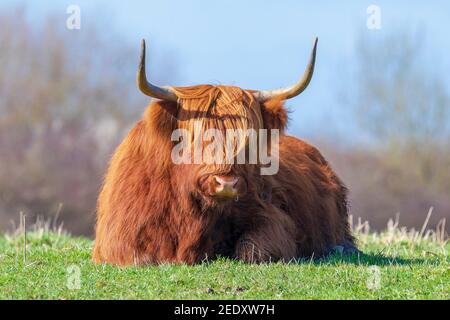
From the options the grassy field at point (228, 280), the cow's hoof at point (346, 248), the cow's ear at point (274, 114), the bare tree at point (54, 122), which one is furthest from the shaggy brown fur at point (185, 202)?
the bare tree at point (54, 122)

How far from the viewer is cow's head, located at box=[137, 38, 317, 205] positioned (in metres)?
7.38

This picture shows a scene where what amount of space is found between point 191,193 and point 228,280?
1.16 metres

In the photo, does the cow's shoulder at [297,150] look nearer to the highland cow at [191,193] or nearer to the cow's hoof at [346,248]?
the cow's hoof at [346,248]

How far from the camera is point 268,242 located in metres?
7.96

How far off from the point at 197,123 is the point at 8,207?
80.8 ft

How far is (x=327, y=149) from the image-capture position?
31.4m

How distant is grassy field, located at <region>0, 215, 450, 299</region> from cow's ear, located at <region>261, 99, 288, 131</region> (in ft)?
3.92

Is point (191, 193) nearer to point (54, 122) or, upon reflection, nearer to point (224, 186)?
point (224, 186)

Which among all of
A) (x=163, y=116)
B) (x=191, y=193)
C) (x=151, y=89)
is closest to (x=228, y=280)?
(x=191, y=193)

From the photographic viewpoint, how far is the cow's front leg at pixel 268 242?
25.6 feet

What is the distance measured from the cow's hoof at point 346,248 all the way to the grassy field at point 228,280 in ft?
3.66

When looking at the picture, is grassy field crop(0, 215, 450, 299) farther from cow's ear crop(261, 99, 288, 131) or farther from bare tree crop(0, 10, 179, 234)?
bare tree crop(0, 10, 179, 234)
